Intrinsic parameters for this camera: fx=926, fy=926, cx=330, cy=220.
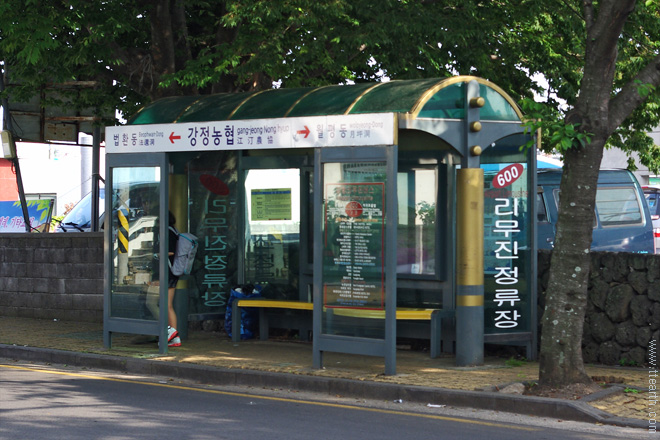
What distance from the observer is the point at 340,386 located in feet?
29.9

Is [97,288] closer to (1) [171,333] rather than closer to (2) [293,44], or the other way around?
(1) [171,333]

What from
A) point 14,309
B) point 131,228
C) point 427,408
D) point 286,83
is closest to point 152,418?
point 427,408

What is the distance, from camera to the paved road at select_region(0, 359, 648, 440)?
23.6 feet

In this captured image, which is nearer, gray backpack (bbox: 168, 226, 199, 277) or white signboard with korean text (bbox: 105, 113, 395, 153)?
white signboard with korean text (bbox: 105, 113, 395, 153)

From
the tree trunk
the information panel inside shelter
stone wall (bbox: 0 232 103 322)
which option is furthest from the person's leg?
the tree trunk

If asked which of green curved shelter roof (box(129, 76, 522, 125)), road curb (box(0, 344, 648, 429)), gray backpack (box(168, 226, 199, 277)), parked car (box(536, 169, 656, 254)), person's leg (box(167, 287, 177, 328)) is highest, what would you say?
green curved shelter roof (box(129, 76, 522, 125))

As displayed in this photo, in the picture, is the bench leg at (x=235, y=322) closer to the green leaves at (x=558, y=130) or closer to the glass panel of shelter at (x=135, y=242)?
the glass panel of shelter at (x=135, y=242)

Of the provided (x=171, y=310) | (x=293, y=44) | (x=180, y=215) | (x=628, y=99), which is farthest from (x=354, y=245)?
(x=293, y=44)

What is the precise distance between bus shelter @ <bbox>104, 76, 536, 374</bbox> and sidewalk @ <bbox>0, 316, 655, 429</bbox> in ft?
1.19

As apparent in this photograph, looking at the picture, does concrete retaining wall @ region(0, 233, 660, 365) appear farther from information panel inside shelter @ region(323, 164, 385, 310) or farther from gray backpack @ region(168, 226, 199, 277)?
gray backpack @ region(168, 226, 199, 277)

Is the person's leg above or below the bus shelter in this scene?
below

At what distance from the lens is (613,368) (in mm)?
9938

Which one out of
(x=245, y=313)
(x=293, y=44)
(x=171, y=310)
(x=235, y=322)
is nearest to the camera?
(x=171, y=310)

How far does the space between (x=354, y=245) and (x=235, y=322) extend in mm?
3152
